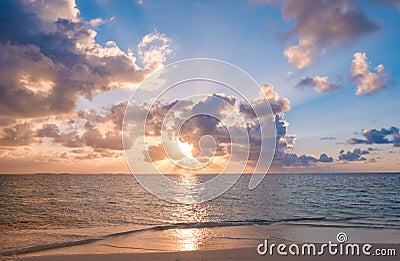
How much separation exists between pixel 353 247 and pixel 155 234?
12526 millimetres

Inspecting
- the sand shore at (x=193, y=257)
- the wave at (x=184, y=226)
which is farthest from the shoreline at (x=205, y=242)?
the wave at (x=184, y=226)

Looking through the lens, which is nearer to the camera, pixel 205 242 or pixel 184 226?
pixel 205 242

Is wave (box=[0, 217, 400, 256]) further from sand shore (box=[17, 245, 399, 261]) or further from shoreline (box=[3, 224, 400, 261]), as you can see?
sand shore (box=[17, 245, 399, 261])

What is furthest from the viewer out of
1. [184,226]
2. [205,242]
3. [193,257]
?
[184,226]

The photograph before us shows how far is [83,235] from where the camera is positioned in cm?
2325

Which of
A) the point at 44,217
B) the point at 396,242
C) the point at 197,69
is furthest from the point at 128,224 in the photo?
the point at 396,242

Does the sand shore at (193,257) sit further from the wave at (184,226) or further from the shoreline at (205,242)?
the wave at (184,226)

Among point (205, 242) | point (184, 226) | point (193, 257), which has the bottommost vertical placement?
point (184, 226)

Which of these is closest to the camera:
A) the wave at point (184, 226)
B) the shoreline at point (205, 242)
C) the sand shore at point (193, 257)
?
the sand shore at point (193, 257)

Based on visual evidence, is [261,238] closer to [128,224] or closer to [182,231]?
[182,231]

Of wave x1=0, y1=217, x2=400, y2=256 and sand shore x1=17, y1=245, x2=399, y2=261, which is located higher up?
sand shore x1=17, y1=245, x2=399, y2=261

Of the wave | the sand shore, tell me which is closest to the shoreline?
the sand shore

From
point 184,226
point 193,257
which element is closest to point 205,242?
point 193,257

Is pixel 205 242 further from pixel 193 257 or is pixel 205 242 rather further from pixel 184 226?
pixel 184 226
